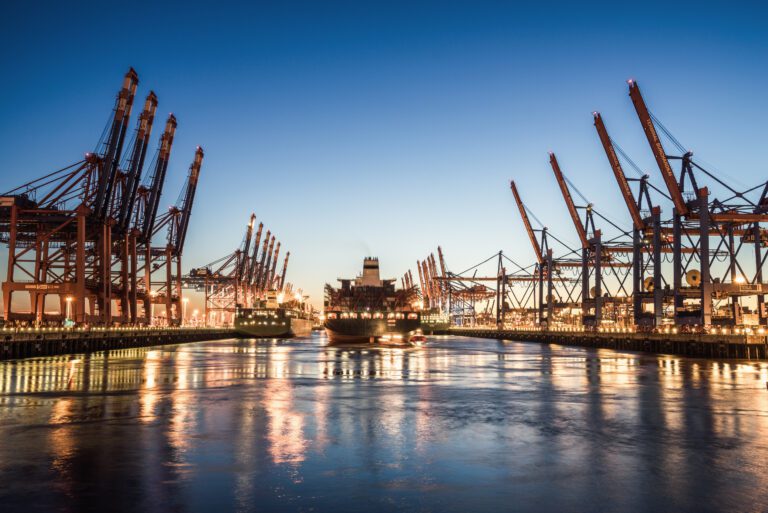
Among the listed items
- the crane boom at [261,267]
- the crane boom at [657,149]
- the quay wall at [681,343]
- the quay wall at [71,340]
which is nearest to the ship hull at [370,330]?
the quay wall at [681,343]

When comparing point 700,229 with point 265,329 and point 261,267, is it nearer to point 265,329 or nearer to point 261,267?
point 265,329

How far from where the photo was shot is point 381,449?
41.1ft

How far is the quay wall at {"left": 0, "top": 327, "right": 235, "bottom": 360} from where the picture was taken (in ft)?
151

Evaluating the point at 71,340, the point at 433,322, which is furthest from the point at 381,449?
the point at 433,322

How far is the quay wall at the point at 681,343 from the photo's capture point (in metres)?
48.9

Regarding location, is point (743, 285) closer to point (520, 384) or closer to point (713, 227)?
point (713, 227)

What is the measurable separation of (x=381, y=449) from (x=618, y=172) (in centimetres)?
7285

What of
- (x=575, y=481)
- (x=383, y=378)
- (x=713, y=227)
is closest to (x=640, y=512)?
(x=575, y=481)

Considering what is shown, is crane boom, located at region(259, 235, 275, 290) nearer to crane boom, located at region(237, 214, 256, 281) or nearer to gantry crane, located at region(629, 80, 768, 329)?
crane boom, located at region(237, 214, 256, 281)

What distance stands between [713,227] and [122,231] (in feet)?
214

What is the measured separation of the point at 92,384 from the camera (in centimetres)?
2556

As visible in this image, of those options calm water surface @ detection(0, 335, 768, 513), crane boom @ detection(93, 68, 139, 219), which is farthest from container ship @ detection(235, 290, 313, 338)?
calm water surface @ detection(0, 335, 768, 513)

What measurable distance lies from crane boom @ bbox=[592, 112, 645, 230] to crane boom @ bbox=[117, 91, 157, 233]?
55.8 metres

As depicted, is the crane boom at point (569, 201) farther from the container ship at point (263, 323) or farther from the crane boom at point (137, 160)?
the crane boom at point (137, 160)
